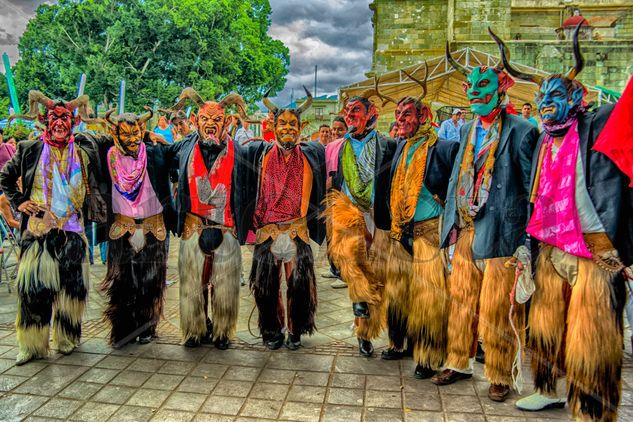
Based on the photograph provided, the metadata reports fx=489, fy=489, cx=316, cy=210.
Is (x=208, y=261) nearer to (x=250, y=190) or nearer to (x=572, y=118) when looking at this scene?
(x=250, y=190)

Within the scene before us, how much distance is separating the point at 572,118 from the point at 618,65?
58.7 ft

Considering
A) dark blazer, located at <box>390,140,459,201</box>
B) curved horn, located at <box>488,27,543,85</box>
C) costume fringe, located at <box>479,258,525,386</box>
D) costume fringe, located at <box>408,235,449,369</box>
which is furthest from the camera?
dark blazer, located at <box>390,140,459,201</box>

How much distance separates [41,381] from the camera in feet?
11.9

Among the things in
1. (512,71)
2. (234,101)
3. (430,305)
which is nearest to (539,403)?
(430,305)

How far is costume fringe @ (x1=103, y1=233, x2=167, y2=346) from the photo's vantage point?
424 cm

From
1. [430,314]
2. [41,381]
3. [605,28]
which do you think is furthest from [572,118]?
[605,28]

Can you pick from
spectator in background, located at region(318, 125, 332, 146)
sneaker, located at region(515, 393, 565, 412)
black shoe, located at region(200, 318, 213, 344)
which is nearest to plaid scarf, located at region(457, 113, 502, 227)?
sneaker, located at region(515, 393, 565, 412)

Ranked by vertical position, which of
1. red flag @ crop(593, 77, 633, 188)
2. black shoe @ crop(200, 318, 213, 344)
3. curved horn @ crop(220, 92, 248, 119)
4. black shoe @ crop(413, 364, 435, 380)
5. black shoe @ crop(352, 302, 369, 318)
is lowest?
black shoe @ crop(413, 364, 435, 380)

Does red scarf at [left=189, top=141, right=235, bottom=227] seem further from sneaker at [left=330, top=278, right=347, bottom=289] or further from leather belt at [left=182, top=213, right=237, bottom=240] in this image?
sneaker at [left=330, top=278, right=347, bottom=289]

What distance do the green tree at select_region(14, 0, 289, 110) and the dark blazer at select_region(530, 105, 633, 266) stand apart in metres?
22.0

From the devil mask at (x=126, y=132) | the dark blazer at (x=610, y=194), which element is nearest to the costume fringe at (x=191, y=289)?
the devil mask at (x=126, y=132)

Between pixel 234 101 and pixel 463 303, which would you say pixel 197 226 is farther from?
pixel 463 303

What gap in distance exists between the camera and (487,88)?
342cm

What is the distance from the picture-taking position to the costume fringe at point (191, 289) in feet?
13.6
